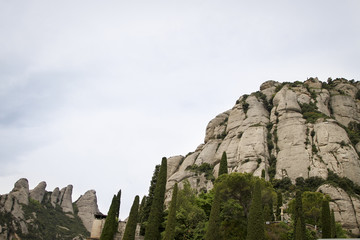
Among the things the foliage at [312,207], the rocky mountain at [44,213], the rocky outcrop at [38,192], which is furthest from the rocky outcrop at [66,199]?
the foliage at [312,207]

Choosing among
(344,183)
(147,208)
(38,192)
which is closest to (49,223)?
(38,192)

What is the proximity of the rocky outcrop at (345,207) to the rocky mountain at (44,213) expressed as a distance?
75.6 metres

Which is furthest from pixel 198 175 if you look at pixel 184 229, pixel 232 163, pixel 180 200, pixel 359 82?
pixel 359 82

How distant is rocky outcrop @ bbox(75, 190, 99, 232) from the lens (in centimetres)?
12519

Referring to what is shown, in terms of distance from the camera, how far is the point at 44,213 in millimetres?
108438

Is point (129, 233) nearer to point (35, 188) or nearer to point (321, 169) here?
point (321, 169)

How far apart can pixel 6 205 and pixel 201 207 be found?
244 ft

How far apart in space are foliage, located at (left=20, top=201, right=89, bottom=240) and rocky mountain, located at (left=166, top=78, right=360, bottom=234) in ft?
149

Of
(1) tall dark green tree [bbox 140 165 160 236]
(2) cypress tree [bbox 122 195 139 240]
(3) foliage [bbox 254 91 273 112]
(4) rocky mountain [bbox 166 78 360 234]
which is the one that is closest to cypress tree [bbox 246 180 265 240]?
(2) cypress tree [bbox 122 195 139 240]

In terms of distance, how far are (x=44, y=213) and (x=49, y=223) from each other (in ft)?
21.5

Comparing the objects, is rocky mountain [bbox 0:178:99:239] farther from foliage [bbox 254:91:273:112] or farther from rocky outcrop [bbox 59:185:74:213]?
foliage [bbox 254:91:273:112]

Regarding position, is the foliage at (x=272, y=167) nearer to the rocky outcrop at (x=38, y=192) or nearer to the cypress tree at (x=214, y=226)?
the cypress tree at (x=214, y=226)

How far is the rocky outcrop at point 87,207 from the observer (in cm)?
12519

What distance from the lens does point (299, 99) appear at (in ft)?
279
